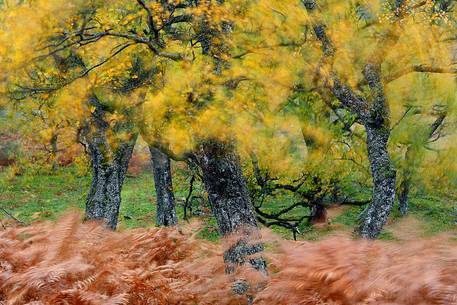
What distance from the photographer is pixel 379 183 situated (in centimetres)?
1029

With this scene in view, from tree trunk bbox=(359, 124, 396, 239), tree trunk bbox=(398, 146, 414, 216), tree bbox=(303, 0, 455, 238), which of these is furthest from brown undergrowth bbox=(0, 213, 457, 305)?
tree trunk bbox=(398, 146, 414, 216)

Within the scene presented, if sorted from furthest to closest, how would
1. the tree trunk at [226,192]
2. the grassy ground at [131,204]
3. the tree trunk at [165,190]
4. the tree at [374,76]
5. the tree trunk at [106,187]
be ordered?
1. the grassy ground at [131,204]
2. the tree trunk at [165,190]
3. the tree trunk at [106,187]
4. the tree at [374,76]
5. the tree trunk at [226,192]

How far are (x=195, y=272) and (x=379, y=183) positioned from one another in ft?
24.4

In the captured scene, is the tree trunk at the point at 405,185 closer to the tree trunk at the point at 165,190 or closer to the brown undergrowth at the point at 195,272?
the tree trunk at the point at 165,190

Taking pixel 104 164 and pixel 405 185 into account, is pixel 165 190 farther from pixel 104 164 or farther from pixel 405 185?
pixel 405 185

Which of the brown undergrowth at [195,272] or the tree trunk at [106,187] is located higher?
the tree trunk at [106,187]

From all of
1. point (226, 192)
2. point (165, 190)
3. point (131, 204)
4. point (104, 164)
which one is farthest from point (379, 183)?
point (131, 204)

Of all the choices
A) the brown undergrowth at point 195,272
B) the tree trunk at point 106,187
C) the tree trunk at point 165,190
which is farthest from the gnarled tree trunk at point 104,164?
the brown undergrowth at point 195,272

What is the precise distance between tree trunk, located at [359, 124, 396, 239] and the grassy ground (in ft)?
19.9

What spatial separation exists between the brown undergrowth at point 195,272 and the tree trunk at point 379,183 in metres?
6.74

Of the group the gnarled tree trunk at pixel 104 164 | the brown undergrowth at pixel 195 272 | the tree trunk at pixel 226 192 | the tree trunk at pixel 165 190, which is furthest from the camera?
the tree trunk at pixel 165 190

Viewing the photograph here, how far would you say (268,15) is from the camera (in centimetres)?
934

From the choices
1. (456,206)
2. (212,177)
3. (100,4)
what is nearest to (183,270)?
(212,177)

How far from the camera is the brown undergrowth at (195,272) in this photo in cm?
251
